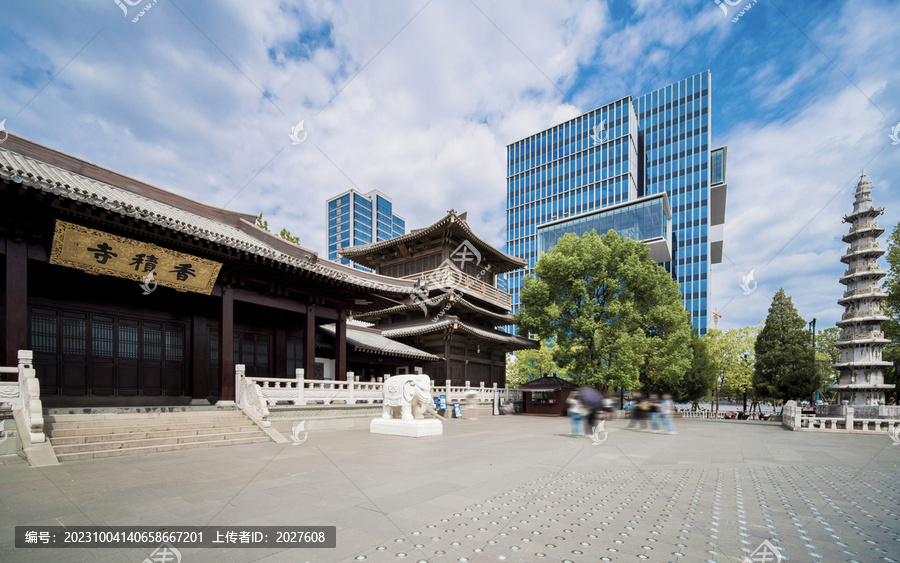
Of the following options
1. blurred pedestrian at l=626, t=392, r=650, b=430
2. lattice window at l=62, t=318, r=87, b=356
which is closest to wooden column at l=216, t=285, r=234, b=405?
lattice window at l=62, t=318, r=87, b=356

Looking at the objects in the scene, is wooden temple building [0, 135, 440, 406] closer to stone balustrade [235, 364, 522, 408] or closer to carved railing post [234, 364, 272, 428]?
carved railing post [234, 364, 272, 428]

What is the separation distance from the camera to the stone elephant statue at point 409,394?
1286cm

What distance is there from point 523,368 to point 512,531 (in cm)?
3757

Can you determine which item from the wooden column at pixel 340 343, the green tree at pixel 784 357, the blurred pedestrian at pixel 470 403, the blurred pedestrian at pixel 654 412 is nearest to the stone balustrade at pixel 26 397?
the wooden column at pixel 340 343

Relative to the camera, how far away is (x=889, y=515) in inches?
202

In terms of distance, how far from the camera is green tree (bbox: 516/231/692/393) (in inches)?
892

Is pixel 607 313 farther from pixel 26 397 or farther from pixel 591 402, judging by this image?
pixel 26 397

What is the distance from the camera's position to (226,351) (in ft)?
42.5

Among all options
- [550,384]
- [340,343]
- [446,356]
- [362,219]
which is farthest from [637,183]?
[340,343]

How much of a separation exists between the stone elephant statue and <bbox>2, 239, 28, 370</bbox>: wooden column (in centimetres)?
885

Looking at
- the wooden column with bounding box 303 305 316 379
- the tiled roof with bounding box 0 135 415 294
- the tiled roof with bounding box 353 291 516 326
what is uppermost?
the tiled roof with bounding box 0 135 415 294

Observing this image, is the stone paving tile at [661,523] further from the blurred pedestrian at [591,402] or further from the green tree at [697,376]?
the green tree at [697,376]

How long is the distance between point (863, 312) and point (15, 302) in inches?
1465

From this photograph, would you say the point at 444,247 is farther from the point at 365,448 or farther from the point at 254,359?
the point at 365,448
